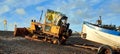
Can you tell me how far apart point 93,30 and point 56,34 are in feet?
23.0

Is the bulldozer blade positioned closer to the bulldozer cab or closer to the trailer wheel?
the bulldozer cab

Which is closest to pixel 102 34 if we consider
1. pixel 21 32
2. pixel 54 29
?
pixel 54 29

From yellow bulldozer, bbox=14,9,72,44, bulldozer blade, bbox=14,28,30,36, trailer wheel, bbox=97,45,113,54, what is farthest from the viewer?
bulldozer blade, bbox=14,28,30,36

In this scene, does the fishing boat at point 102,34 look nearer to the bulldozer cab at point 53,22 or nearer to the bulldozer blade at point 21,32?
the bulldozer cab at point 53,22

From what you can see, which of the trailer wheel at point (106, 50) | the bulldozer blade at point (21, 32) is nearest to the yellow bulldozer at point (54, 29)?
the bulldozer blade at point (21, 32)

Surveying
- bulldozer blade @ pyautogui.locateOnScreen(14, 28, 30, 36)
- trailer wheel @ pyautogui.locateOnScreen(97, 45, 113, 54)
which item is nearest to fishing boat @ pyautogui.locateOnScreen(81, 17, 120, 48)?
trailer wheel @ pyautogui.locateOnScreen(97, 45, 113, 54)

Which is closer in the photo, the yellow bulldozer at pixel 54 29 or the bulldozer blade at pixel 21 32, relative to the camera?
the yellow bulldozer at pixel 54 29

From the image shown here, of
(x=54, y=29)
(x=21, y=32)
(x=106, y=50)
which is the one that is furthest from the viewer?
(x=21, y=32)

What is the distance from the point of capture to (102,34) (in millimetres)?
26156

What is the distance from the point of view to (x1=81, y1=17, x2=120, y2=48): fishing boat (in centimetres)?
2466

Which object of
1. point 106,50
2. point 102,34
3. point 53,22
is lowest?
point 106,50

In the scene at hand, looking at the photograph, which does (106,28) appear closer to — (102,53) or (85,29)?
(85,29)

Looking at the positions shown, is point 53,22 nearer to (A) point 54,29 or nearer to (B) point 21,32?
(A) point 54,29

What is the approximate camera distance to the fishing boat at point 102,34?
2466 cm
